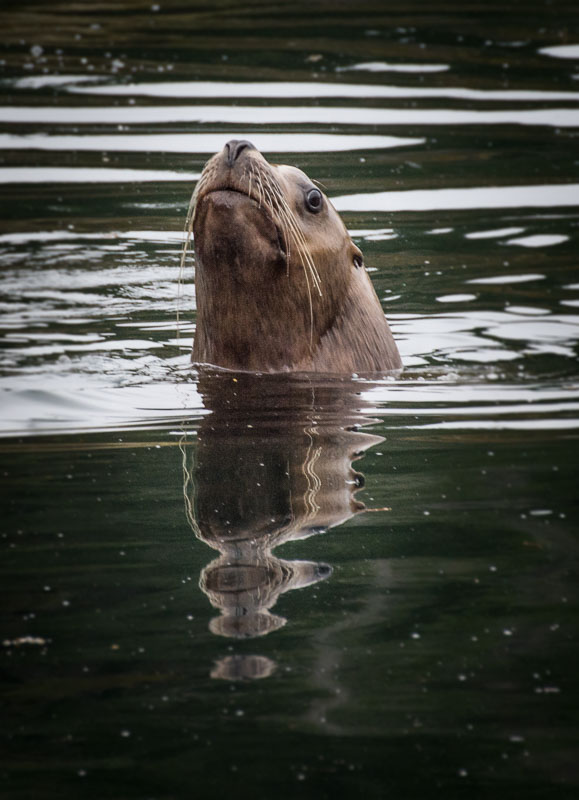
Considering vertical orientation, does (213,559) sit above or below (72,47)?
below

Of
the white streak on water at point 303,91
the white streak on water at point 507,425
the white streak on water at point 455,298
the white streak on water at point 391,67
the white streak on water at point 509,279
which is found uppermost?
the white streak on water at point 391,67

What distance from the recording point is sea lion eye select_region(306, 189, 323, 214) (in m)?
7.05

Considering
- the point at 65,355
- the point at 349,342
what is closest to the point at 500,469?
the point at 349,342

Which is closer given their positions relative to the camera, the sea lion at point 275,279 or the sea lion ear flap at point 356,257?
the sea lion at point 275,279

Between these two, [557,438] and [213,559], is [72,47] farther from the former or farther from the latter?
[213,559]

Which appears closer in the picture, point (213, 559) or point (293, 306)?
point (213, 559)

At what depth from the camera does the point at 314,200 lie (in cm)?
709

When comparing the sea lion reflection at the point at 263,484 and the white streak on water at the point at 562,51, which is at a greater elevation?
the white streak on water at the point at 562,51

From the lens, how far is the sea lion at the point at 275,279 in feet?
21.8

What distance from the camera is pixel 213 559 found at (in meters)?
4.34

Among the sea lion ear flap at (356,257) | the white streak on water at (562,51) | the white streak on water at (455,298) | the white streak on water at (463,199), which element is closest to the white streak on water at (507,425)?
the sea lion ear flap at (356,257)

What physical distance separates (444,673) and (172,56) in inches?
530

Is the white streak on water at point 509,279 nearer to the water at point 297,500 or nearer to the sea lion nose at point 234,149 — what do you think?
the water at point 297,500

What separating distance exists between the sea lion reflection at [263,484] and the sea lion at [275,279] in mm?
210
